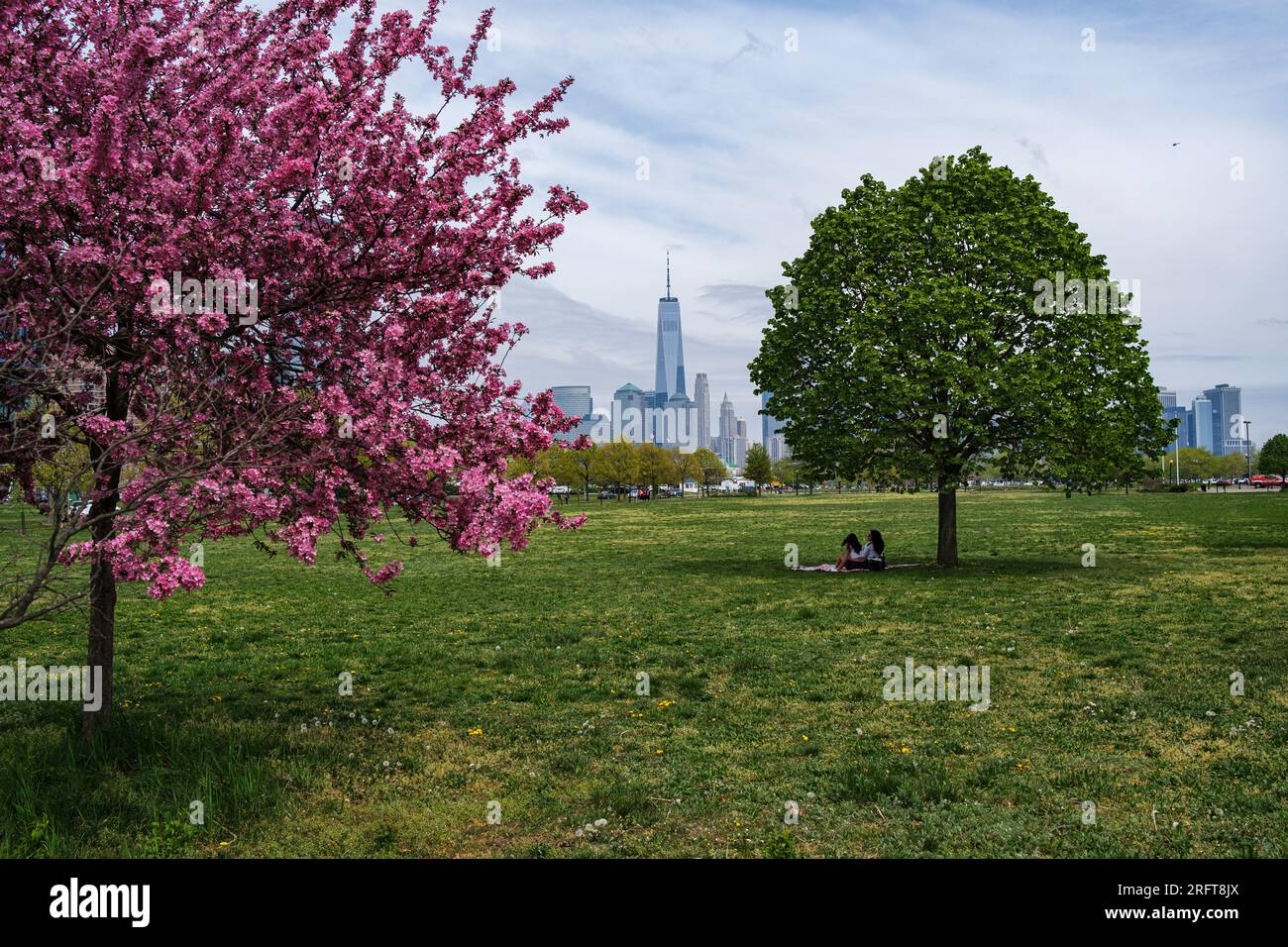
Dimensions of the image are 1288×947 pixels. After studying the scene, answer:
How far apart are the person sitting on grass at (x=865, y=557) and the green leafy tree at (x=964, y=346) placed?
8.50 feet

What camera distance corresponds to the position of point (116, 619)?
19.7m

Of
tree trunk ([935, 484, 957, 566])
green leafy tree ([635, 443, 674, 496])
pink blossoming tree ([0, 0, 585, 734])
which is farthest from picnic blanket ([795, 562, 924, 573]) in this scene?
green leafy tree ([635, 443, 674, 496])

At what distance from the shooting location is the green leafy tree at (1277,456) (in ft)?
452

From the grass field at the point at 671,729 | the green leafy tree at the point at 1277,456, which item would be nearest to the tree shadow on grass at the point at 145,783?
the grass field at the point at 671,729

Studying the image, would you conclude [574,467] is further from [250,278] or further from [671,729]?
[250,278]

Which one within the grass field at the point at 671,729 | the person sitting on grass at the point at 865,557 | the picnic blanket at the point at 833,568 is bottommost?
the grass field at the point at 671,729

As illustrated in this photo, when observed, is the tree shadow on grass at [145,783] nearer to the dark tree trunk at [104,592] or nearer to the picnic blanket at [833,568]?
the dark tree trunk at [104,592]

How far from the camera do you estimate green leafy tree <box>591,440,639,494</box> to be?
10531 centimetres

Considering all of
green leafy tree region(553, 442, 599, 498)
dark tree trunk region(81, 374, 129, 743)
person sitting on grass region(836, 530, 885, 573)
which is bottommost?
person sitting on grass region(836, 530, 885, 573)

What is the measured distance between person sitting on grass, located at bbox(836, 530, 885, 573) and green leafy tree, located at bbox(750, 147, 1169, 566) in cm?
259

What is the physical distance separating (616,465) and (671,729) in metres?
96.9

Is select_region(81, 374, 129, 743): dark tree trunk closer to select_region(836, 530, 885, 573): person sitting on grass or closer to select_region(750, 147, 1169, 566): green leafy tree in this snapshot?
select_region(750, 147, 1169, 566): green leafy tree

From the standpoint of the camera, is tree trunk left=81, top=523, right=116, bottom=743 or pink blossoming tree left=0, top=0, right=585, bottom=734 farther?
tree trunk left=81, top=523, right=116, bottom=743
